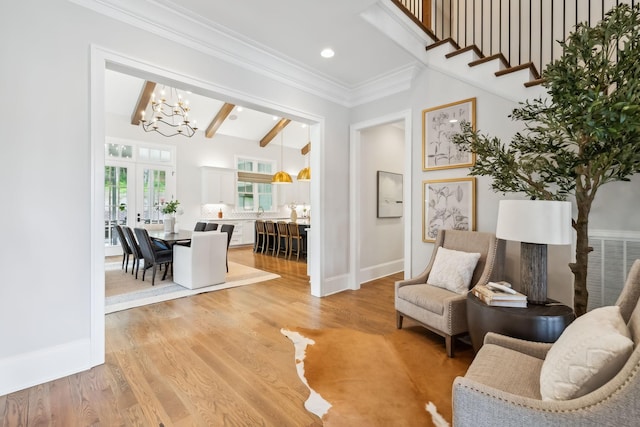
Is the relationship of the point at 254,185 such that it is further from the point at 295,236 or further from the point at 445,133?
the point at 445,133

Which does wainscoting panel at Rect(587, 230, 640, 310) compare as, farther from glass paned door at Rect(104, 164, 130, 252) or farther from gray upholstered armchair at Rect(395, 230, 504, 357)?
glass paned door at Rect(104, 164, 130, 252)

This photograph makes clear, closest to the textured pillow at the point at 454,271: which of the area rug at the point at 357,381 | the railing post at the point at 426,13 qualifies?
the area rug at the point at 357,381

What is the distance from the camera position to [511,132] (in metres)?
3.01

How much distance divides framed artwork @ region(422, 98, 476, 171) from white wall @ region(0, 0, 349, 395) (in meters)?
3.14

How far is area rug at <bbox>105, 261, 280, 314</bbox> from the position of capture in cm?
387

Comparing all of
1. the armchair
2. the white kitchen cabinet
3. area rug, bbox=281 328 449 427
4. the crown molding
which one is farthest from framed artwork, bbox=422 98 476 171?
the white kitchen cabinet

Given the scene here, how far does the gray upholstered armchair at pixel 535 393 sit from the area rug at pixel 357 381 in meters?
0.58

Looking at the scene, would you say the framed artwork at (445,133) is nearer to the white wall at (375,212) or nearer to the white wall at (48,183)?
the white wall at (375,212)

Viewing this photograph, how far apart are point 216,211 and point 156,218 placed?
1672 millimetres

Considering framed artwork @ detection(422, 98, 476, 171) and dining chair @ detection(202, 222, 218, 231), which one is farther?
dining chair @ detection(202, 222, 218, 231)

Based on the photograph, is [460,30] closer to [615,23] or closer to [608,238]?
[615,23]

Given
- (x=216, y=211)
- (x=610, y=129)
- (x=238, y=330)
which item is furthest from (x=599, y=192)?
(x=216, y=211)

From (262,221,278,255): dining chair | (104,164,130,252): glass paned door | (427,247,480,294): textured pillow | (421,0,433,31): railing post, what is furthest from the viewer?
(262,221,278,255): dining chair

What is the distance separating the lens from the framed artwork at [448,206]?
333 cm
